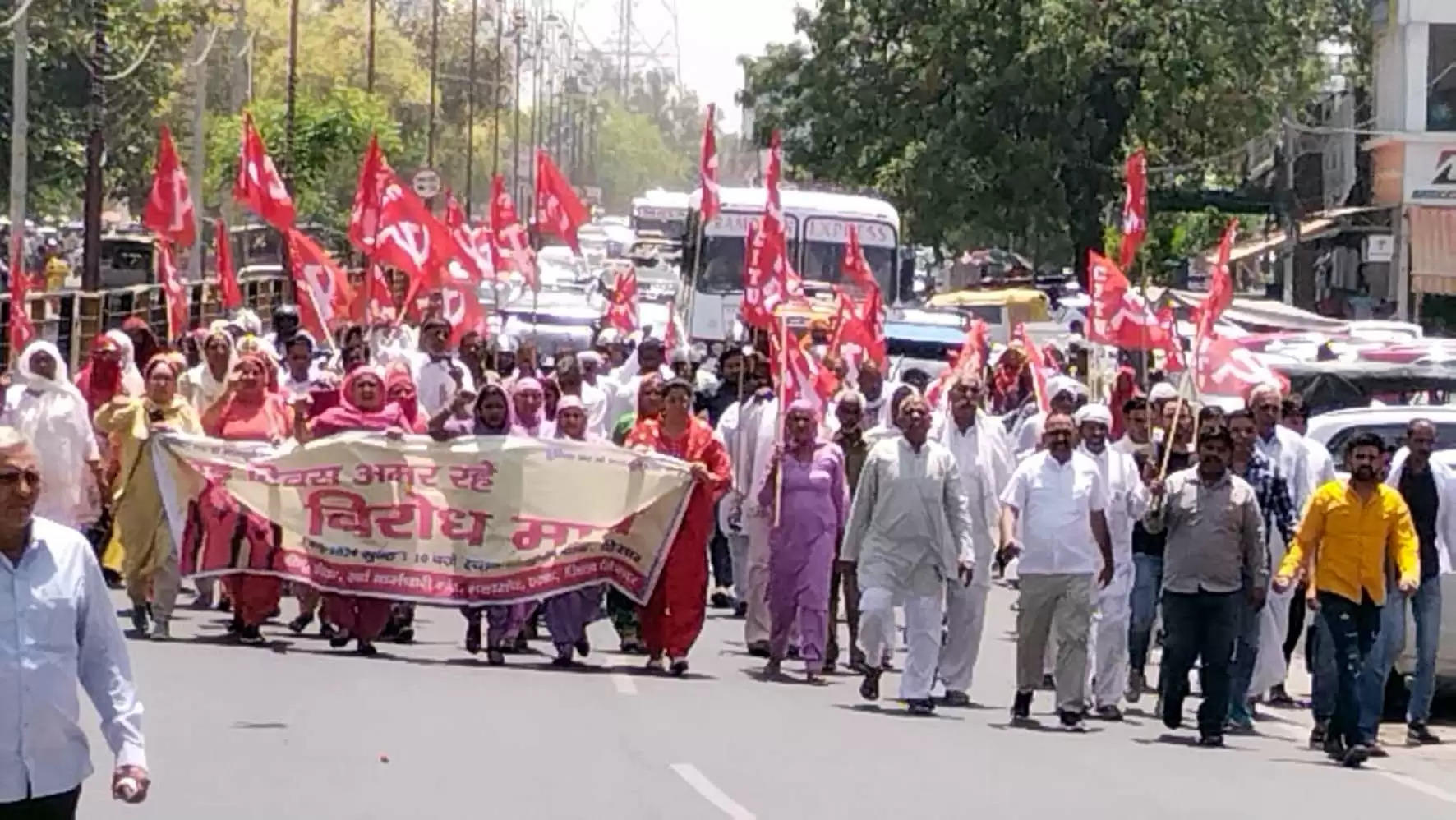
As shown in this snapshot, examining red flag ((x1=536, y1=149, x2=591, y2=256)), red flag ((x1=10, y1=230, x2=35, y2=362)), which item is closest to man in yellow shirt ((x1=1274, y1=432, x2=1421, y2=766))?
red flag ((x1=10, y1=230, x2=35, y2=362))

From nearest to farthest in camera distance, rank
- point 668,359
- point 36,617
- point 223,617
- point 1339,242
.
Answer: point 36,617, point 223,617, point 668,359, point 1339,242

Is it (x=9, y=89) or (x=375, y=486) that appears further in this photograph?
(x=9, y=89)

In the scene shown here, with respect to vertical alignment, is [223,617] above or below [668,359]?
below

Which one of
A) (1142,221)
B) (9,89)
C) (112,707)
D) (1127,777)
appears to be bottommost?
(1127,777)

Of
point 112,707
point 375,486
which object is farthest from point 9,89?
point 112,707

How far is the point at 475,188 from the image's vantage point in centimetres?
11188

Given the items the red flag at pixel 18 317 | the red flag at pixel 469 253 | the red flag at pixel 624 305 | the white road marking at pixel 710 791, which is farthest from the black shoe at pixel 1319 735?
the red flag at pixel 624 305

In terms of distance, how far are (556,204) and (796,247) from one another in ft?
21.9

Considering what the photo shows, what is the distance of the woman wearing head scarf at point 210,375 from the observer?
1759 centimetres

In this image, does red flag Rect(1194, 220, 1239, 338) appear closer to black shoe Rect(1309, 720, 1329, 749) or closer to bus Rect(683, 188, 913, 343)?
black shoe Rect(1309, 720, 1329, 749)

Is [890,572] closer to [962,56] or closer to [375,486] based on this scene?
[375,486]

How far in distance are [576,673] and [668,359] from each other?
8.69 metres

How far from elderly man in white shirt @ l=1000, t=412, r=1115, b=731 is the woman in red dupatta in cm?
195

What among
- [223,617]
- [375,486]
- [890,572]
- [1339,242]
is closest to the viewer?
[890,572]
